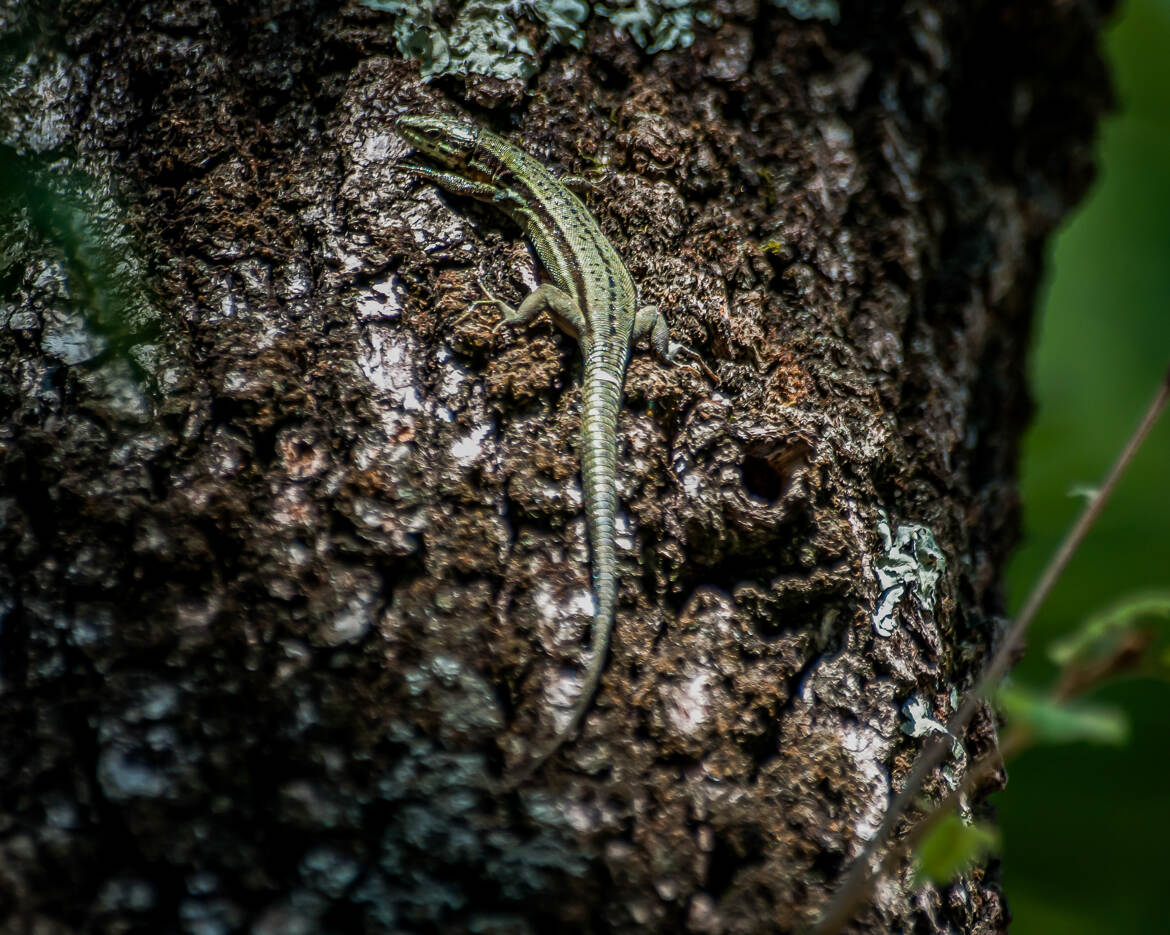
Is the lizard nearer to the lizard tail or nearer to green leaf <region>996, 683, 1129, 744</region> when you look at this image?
the lizard tail

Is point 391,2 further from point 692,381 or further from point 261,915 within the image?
point 261,915

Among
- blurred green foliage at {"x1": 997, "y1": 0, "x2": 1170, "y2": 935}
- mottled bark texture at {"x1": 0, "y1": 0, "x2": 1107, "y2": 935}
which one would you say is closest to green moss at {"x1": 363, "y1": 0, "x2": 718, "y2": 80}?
mottled bark texture at {"x1": 0, "y1": 0, "x2": 1107, "y2": 935}

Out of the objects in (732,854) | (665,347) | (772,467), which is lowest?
(732,854)

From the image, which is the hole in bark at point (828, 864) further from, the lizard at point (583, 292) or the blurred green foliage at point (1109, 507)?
the blurred green foliage at point (1109, 507)

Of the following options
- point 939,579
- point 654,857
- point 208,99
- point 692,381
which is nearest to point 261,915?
point 654,857

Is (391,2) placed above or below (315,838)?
above

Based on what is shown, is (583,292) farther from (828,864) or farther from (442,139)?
(828,864)

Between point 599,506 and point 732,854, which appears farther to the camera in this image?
point 599,506

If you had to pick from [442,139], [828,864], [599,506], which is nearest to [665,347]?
[599,506]
